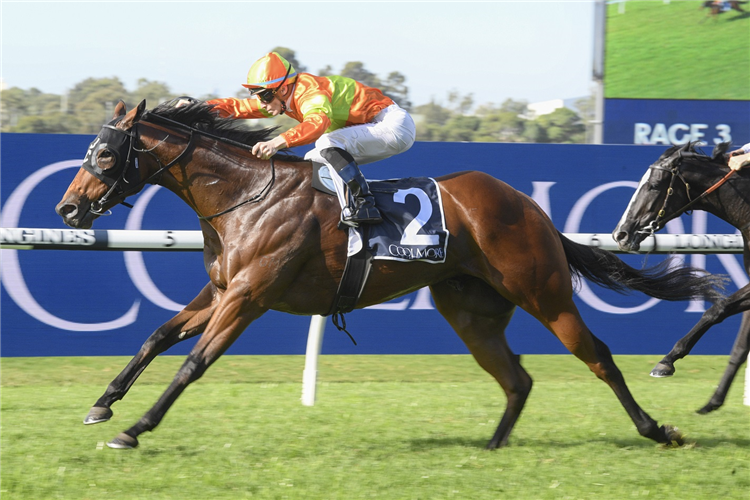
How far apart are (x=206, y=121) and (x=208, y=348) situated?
4.04 feet

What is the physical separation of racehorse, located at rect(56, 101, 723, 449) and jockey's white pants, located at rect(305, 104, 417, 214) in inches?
7.1

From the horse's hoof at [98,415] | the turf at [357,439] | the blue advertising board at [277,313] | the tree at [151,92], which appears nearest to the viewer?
the turf at [357,439]

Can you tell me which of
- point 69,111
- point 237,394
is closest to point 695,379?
point 237,394

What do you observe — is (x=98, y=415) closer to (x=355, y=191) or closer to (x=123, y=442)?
(x=123, y=442)

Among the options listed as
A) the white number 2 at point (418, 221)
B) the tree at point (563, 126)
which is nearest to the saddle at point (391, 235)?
the white number 2 at point (418, 221)

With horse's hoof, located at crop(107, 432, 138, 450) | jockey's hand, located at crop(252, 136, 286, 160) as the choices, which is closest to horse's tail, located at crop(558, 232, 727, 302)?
jockey's hand, located at crop(252, 136, 286, 160)

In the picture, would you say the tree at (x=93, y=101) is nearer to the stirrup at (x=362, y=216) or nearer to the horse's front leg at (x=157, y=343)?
the horse's front leg at (x=157, y=343)

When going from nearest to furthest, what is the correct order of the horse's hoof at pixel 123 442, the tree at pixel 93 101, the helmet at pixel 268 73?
1. the horse's hoof at pixel 123 442
2. the helmet at pixel 268 73
3. the tree at pixel 93 101

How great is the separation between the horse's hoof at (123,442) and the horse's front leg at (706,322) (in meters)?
2.72

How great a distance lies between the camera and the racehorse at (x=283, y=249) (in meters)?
4.20

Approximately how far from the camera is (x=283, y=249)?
423cm

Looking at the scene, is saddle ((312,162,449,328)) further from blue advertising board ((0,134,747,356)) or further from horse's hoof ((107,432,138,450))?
blue advertising board ((0,134,747,356))

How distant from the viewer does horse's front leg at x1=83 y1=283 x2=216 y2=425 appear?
4.20 meters

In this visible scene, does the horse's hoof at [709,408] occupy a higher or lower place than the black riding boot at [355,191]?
lower
